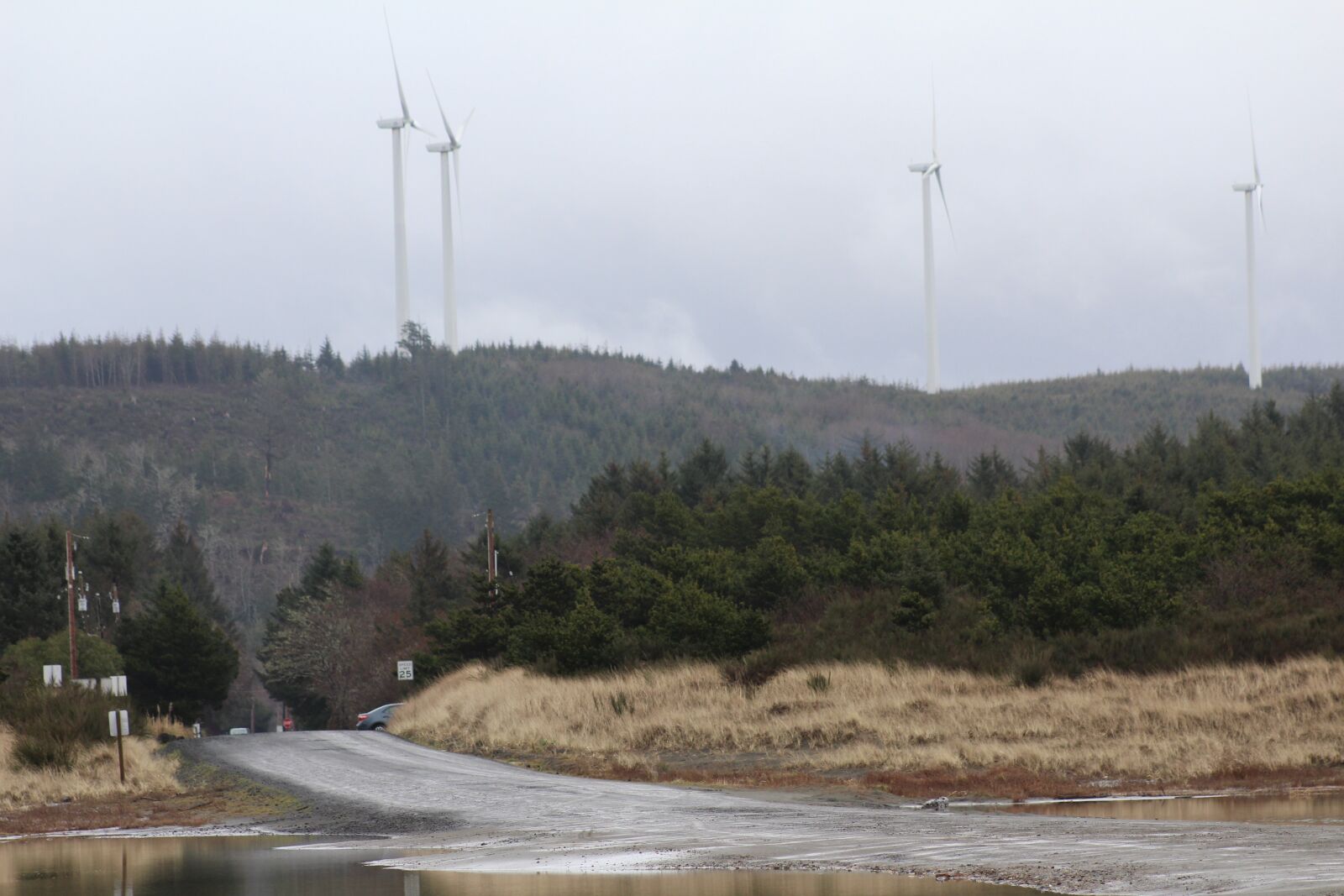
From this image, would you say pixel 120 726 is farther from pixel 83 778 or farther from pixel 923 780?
pixel 923 780

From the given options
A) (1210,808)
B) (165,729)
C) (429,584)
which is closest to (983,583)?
(165,729)

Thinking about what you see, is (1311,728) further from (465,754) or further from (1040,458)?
(1040,458)

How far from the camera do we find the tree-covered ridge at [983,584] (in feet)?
148

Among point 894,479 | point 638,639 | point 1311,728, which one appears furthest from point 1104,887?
point 894,479

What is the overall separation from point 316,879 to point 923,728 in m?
22.1

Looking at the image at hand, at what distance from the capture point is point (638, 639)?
5022 cm

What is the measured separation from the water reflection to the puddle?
7.16 metres

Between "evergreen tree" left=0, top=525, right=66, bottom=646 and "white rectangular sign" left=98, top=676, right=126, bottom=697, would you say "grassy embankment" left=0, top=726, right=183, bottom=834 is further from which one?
"evergreen tree" left=0, top=525, right=66, bottom=646

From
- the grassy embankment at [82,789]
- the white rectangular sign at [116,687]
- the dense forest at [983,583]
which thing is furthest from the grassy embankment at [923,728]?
the grassy embankment at [82,789]

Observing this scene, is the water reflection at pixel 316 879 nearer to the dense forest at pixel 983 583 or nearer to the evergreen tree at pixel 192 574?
the dense forest at pixel 983 583

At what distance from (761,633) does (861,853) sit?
3101 cm

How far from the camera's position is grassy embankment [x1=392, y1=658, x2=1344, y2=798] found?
3123 centimetres

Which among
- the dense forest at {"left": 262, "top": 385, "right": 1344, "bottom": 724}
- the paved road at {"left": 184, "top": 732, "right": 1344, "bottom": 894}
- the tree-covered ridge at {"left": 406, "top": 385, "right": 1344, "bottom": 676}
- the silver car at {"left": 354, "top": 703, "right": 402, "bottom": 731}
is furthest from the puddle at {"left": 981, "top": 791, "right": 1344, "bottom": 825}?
the silver car at {"left": 354, "top": 703, "right": 402, "bottom": 731}

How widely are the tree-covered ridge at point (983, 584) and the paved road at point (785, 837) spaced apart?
57.4 ft
